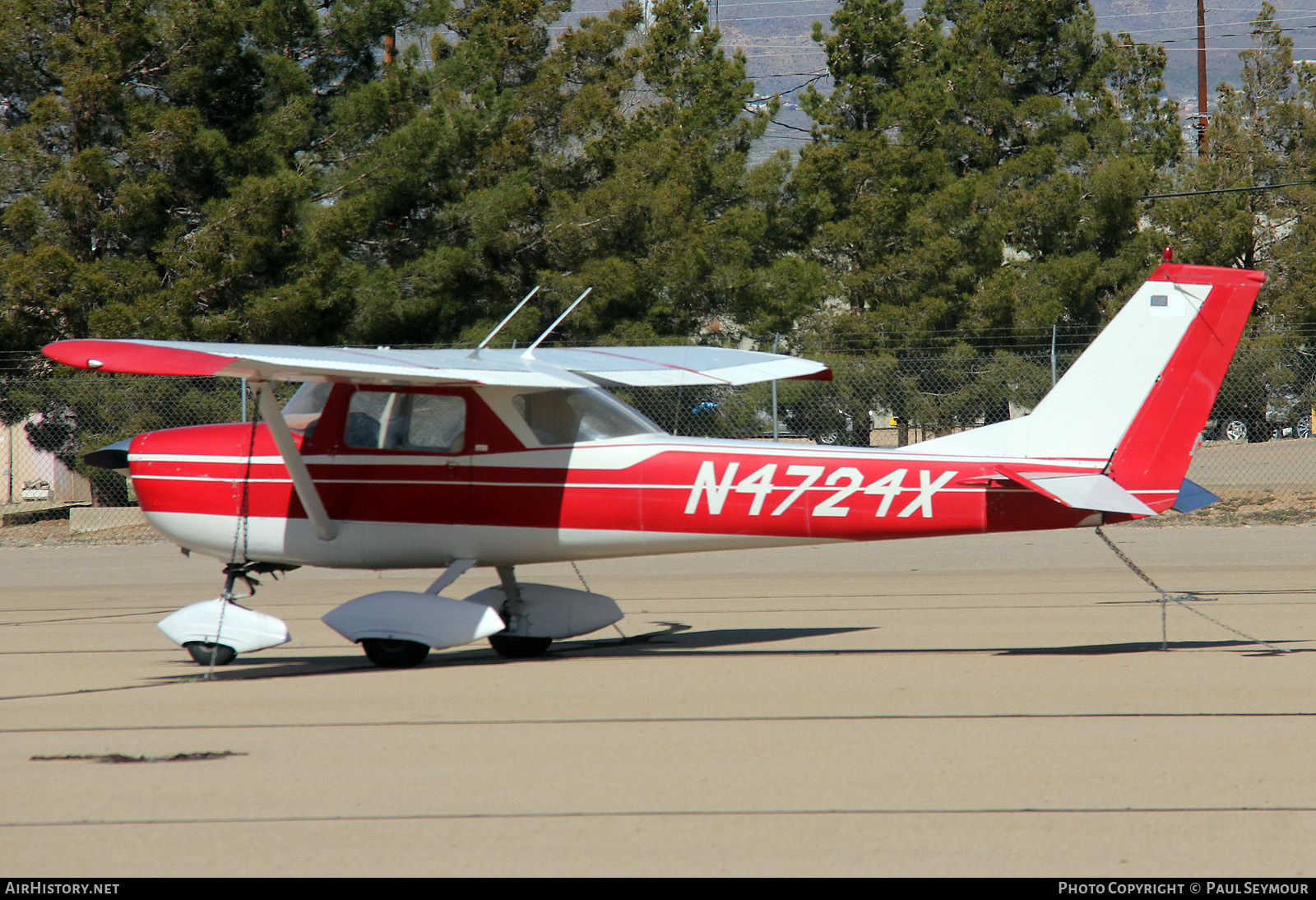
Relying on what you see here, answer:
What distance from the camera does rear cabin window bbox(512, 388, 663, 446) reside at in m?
8.49

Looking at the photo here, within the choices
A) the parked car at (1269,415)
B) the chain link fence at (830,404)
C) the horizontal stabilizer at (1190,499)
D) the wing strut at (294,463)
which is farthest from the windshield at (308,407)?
the parked car at (1269,415)

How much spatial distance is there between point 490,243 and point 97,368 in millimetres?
14909

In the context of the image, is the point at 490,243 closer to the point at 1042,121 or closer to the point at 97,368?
the point at 1042,121

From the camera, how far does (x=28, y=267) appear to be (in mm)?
17812

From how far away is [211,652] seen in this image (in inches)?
323

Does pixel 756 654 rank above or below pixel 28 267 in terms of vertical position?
below

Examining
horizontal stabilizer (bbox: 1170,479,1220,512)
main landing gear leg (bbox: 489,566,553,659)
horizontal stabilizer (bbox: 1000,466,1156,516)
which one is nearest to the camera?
horizontal stabilizer (bbox: 1000,466,1156,516)

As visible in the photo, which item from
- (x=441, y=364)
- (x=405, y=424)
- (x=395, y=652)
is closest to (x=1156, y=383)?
(x=441, y=364)

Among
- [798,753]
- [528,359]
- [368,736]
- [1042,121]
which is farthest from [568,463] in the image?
[1042,121]

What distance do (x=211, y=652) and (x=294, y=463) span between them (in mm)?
1368

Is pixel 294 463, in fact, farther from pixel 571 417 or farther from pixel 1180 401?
pixel 1180 401

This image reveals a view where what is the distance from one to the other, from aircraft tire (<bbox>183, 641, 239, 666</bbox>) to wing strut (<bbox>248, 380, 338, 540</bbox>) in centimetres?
95

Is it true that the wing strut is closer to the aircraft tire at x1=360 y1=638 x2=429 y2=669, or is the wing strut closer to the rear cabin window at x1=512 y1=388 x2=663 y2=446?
the aircraft tire at x1=360 y1=638 x2=429 y2=669

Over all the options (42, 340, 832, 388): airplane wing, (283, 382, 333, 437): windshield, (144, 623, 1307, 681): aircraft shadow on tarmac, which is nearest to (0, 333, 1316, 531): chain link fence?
(42, 340, 832, 388): airplane wing
